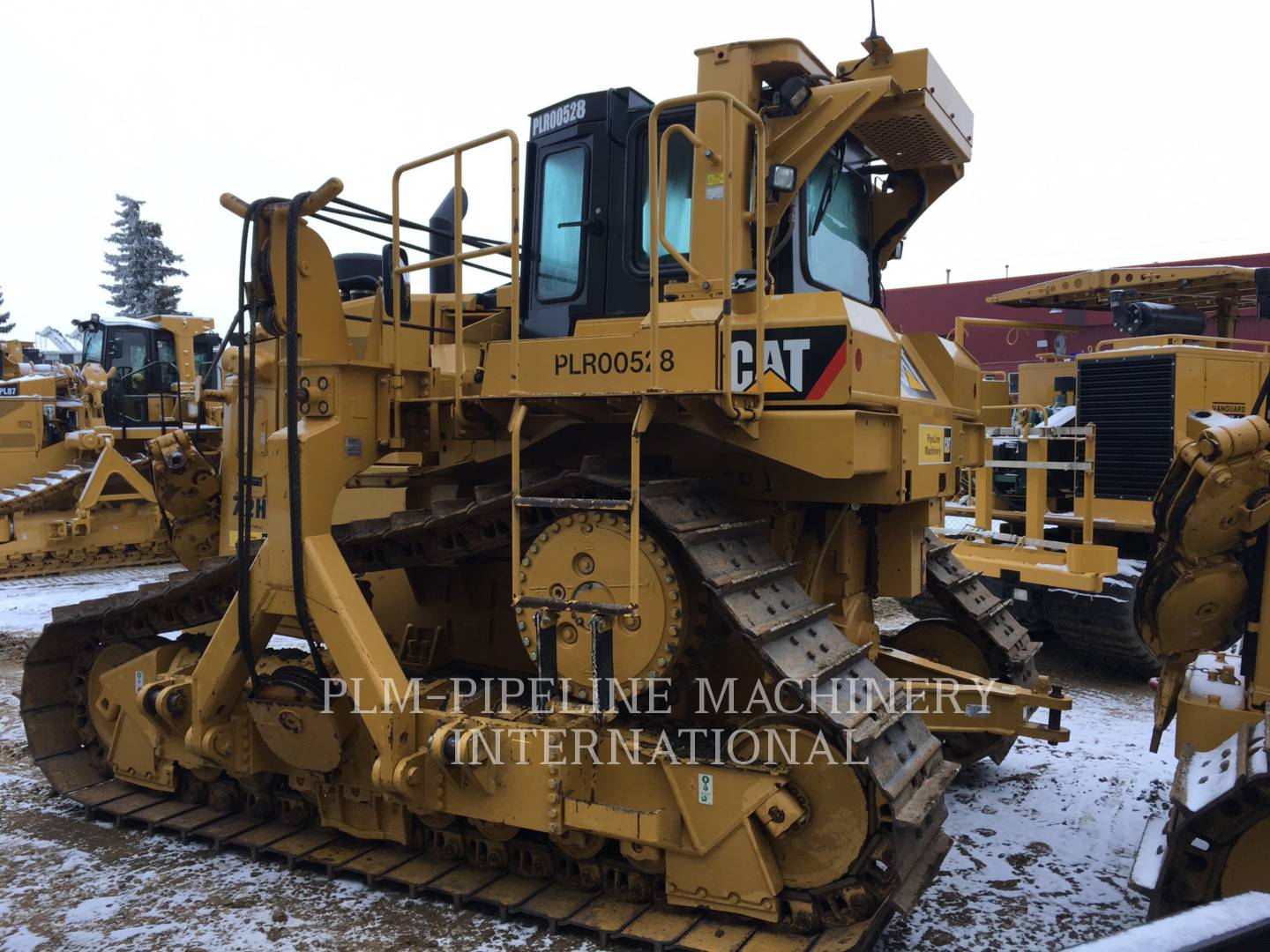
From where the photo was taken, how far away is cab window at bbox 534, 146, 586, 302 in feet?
15.7

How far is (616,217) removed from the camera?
15.3ft

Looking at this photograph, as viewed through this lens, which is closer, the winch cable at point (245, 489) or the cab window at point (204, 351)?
the winch cable at point (245, 489)

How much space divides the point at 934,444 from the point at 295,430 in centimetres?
290

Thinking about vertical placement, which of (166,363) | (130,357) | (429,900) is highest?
(130,357)

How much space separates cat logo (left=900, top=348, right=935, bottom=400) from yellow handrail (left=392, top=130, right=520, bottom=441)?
1683 millimetres

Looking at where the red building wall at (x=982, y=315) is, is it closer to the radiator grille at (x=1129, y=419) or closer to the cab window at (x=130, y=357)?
the radiator grille at (x=1129, y=419)

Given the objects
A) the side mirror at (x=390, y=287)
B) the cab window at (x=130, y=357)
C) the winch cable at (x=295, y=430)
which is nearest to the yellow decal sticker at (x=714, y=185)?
the side mirror at (x=390, y=287)

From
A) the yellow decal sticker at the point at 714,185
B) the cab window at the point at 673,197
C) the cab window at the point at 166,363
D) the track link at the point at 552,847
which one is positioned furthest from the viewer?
the cab window at the point at 166,363

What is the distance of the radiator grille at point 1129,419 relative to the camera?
7.91 metres

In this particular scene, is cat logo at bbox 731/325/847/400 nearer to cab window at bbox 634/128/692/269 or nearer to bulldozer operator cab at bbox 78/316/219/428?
cab window at bbox 634/128/692/269

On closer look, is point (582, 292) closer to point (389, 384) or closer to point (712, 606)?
point (389, 384)

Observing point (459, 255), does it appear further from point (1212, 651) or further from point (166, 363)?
point (166, 363)

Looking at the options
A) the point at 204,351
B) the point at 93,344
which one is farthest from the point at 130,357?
→ the point at 204,351

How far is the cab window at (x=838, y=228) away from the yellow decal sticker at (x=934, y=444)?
899 mm
